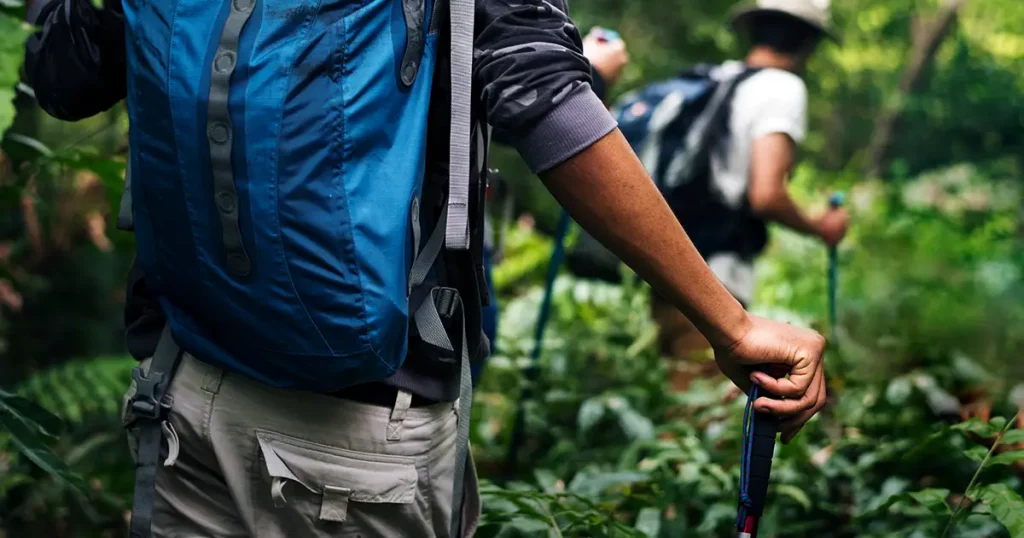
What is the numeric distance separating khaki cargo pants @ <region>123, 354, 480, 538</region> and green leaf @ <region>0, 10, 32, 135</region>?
0.53m

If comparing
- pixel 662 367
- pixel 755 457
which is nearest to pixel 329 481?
pixel 755 457

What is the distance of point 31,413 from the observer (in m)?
2.14

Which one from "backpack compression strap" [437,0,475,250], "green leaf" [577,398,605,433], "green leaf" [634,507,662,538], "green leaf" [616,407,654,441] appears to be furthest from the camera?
"green leaf" [577,398,605,433]

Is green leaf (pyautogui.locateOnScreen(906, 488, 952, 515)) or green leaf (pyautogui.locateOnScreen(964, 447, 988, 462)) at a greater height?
green leaf (pyautogui.locateOnScreen(964, 447, 988, 462))

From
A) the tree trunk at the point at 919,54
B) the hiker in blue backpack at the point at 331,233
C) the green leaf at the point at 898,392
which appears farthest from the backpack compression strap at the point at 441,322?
the tree trunk at the point at 919,54

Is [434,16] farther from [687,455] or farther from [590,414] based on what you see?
[590,414]

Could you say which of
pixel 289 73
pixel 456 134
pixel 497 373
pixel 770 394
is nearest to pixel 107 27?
pixel 289 73

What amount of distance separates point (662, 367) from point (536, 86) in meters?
3.49

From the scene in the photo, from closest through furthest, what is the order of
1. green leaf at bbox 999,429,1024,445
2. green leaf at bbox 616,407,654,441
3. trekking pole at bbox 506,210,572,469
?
green leaf at bbox 999,429,1024,445 < green leaf at bbox 616,407,654,441 < trekking pole at bbox 506,210,572,469

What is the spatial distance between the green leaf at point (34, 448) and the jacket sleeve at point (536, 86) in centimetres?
113

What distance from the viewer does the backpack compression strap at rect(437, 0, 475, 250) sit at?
1576 mm

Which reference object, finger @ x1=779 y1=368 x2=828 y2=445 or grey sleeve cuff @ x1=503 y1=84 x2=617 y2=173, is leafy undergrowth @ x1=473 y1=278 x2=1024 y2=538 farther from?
grey sleeve cuff @ x1=503 y1=84 x2=617 y2=173

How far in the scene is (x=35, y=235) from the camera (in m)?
4.89

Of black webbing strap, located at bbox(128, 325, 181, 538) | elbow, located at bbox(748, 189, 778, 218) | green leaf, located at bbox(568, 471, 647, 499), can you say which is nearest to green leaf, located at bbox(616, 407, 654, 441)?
green leaf, located at bbox(568, 471, 647, 499)
